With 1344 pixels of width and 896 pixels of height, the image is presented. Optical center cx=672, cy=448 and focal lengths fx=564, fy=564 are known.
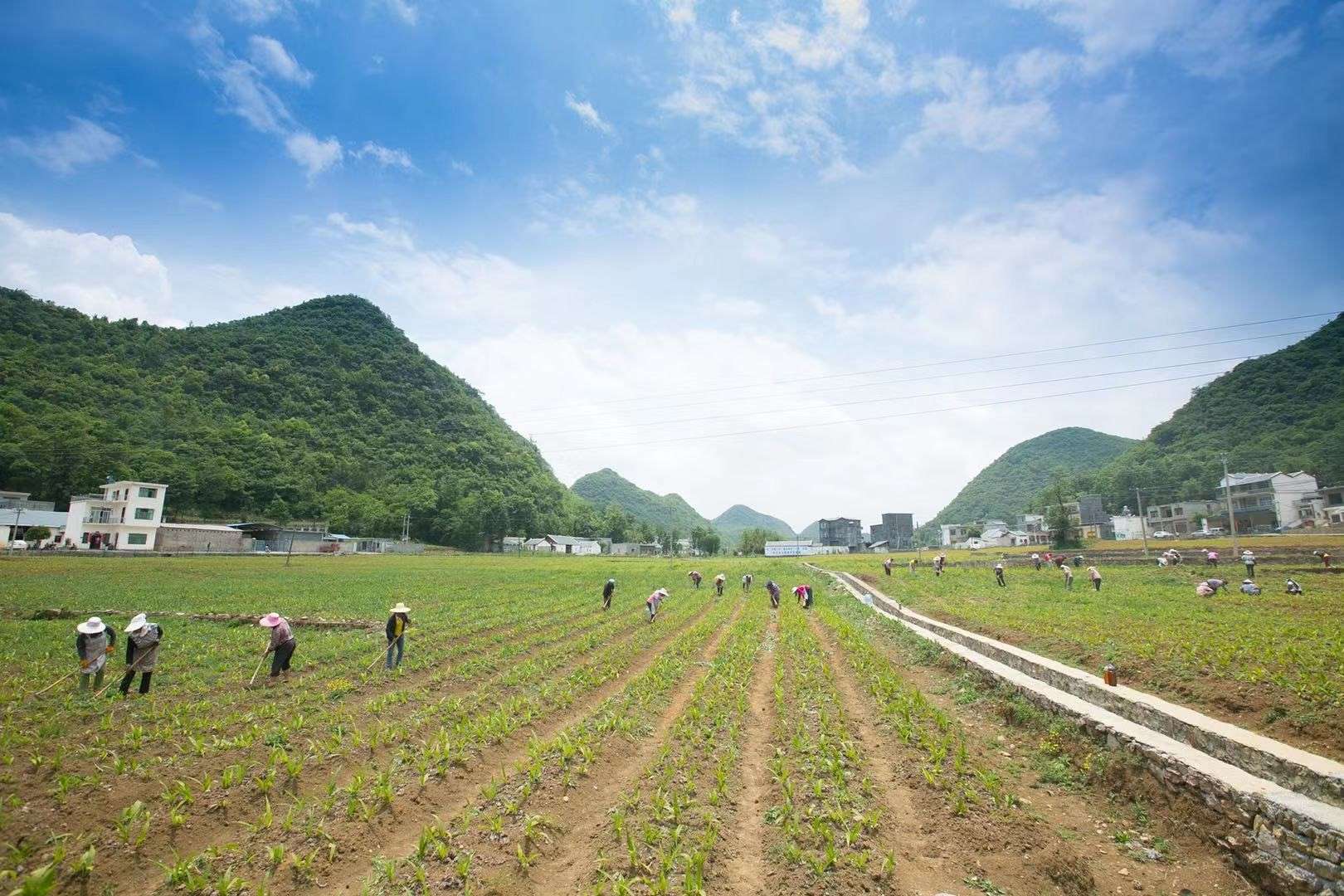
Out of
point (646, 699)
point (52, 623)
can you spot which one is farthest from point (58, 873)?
point (52, 623)

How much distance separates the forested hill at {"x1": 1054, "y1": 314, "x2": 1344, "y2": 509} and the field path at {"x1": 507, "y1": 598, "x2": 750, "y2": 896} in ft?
371

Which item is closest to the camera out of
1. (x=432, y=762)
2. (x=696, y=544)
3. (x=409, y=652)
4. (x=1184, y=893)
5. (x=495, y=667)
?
(x=1184, y=893)

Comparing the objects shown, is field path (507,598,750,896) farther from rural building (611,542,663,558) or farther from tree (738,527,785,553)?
tree (738,527,785,553)

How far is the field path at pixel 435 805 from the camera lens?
20.3 ft

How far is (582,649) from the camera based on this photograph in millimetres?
17562

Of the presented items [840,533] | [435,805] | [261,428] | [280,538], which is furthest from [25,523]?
[840,533]

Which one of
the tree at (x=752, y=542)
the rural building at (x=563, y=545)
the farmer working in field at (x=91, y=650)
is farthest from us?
the tree at (x=752, y=542)

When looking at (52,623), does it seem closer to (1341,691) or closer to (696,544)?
(1341,691)

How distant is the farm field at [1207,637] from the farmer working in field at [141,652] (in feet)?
65.5

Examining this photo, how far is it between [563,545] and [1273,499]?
4343 inches

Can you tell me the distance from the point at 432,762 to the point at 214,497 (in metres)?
96.6

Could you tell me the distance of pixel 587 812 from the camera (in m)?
7.61

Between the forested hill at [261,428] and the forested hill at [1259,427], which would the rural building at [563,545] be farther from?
the forested hill at [1259,427]

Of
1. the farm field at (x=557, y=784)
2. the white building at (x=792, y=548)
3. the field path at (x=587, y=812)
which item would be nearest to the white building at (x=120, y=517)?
the farm field at (x=557, y=784)
